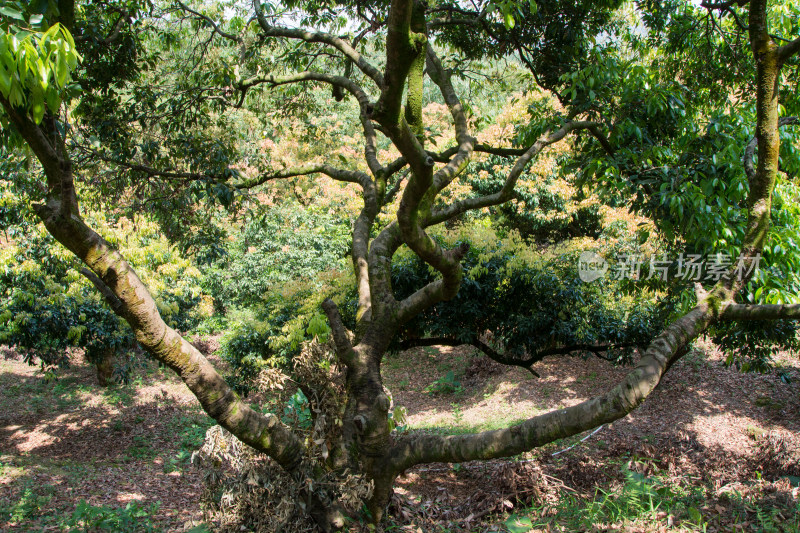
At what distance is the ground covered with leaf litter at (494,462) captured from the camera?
4.14 metres

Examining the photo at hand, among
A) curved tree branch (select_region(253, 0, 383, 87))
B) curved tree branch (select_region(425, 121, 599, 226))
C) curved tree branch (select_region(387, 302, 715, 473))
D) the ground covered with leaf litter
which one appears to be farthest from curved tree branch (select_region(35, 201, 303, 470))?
curved tree branch (select_region(253, 0, 383, 87))

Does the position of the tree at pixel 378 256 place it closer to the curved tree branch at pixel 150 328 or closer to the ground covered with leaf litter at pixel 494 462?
the curved tree branch at pixel 150 328

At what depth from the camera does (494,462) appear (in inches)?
253

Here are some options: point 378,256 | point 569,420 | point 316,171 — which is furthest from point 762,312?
point 316,171

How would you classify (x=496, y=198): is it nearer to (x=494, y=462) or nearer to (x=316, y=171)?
(x=316, y=171)

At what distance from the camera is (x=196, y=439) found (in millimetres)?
8914

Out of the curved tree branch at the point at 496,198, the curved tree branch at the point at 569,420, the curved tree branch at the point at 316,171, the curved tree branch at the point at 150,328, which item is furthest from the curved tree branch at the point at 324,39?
the curved tree branch at the point at 569,420

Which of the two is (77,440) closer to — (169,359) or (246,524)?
(246,524)

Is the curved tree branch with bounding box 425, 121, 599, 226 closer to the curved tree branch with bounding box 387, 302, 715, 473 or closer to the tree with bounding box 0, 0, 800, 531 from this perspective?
the tree with bounding box 0, 0, 800, 531

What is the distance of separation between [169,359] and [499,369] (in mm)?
9149

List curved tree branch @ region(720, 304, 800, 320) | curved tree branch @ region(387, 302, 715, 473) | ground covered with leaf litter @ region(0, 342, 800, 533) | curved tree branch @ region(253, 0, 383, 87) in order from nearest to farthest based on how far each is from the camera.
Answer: curved tree branch @ region(387, 302, 715, 473) → curved tree branch @ region(720, 304, 800, 320) → ground covered with leaf litter @ region(0, 342, 800, 533) → curved tree branch @ region(253, 0, 383, 87)

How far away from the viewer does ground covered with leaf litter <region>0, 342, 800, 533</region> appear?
163 inches

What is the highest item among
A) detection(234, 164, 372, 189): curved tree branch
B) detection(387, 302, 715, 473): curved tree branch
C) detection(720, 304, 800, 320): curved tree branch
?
detection(234, 164, 372, 189): curved tree branch

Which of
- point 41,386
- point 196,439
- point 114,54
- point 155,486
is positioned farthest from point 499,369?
point 41,386
